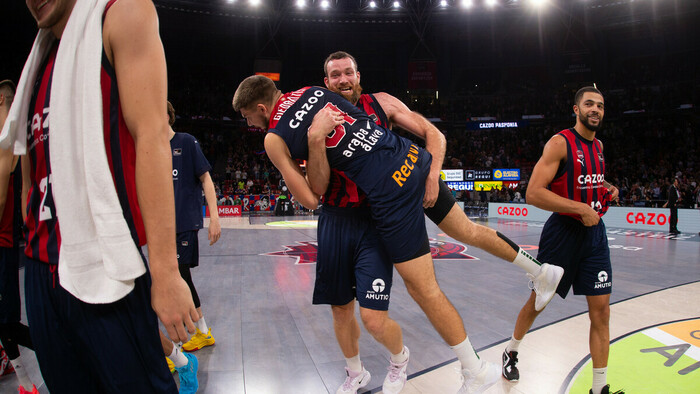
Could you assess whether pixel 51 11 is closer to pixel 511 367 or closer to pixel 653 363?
pixel 511 367

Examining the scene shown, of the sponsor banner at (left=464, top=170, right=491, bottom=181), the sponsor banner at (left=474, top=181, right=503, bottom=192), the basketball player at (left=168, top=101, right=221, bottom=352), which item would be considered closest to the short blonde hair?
the basketball player at (left=168, top=101, right=221, bottom=352)

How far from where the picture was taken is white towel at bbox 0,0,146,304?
2.98 feet

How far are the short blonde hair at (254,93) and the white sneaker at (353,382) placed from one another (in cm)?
166

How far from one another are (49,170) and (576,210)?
259 centimetres

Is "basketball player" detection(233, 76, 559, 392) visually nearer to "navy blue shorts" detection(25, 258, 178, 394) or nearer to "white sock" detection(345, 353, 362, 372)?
"white sock" detection(345, 353, 362, 372)

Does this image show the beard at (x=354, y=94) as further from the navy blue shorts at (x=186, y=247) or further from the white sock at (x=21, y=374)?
the white sock at (x=21, y=374)

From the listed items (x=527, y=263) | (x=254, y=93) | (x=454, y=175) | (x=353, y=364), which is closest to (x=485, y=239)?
(x=527, y=263)

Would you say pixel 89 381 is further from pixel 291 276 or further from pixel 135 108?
pixel 291 276

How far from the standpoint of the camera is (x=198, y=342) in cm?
321

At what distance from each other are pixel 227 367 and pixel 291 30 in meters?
24.4

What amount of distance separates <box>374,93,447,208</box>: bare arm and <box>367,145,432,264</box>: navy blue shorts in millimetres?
125

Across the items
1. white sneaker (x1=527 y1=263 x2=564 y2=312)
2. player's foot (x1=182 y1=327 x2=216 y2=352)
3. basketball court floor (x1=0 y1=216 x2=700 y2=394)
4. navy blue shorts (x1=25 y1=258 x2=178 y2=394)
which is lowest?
basketball court floor (x1=0 y1=216 x2=700 y2=394)

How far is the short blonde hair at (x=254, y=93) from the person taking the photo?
230 cm

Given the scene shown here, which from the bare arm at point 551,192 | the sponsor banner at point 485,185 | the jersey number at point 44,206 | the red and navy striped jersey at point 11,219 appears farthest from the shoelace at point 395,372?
the sponsor banner at point 485,185
